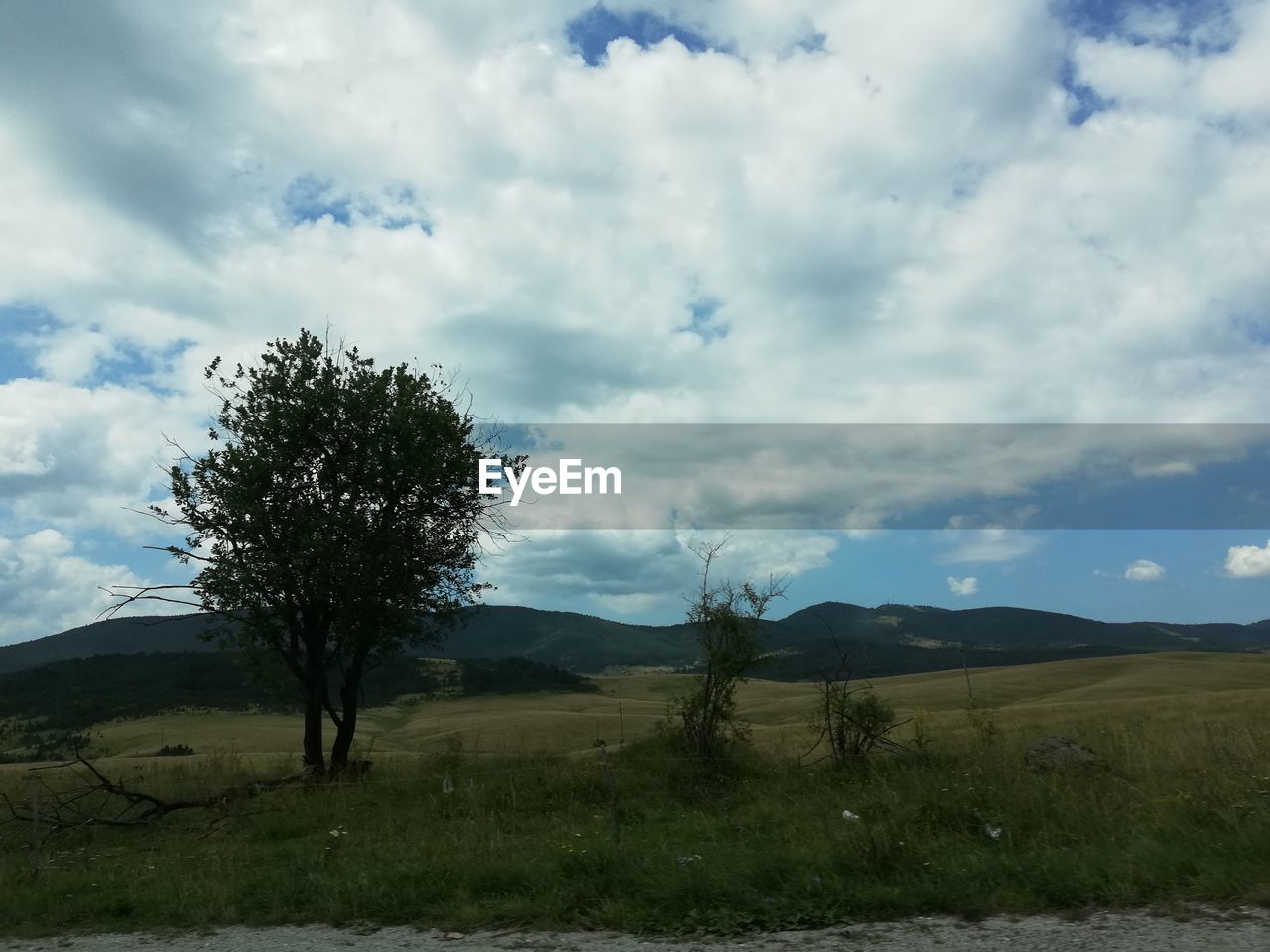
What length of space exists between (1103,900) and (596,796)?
9.17 meters

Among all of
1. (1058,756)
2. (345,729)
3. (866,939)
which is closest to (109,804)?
(345,729)

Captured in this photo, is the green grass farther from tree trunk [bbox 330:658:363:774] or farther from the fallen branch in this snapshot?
tree trunk [bbox 330:658:363:774]

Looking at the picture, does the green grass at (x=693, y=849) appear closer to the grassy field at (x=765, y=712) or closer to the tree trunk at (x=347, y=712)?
the tree trunk at (x=347, y=712)

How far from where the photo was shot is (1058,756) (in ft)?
47.2

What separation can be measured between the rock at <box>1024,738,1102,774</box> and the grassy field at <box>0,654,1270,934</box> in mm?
387

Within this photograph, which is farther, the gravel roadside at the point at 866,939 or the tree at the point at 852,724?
the tree at the point at 852,724

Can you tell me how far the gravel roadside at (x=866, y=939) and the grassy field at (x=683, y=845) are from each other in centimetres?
34

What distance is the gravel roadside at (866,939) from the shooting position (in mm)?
6500

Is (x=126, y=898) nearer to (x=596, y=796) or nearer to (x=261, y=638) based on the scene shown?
(x=596, y=796)

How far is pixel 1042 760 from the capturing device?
14.4 m

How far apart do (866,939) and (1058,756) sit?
29.3ft

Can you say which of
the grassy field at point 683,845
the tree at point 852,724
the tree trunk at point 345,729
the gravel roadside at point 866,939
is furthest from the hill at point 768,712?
the gravel roadside at point 866,939

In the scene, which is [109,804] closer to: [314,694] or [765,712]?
[314,694]

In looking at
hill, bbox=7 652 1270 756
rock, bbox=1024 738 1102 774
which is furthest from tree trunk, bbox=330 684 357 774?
rock, bbox=1024 738 1102 774
